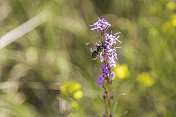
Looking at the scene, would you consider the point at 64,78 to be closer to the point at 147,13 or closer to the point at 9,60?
the point at 9,60

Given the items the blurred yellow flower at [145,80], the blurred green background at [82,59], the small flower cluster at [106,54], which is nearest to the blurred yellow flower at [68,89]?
the blurred green background at [82,59]

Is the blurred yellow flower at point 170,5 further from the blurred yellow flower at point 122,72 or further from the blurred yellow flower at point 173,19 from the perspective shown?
the blurred yellow flower at point 122,72

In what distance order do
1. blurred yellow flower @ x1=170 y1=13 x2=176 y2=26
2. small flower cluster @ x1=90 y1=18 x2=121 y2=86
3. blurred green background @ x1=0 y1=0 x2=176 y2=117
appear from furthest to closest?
blurred yellow flower @ x1=170 y1=13 x2=176 y2=26 < blurred green background @ x1=0 y1=0 x2=176 y2=117 < small flower cluster @ x1=90 y1=18 x2=121 y2=86

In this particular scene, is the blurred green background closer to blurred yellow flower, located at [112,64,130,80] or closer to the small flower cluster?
blurred yellow flower, located at [112,64,130,80]

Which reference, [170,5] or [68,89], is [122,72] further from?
[170,5]

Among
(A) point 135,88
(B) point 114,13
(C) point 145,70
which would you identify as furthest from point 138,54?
(B) point 114,13

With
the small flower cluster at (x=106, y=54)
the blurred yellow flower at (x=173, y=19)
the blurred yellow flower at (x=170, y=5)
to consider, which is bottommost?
the small flower cluster at (x=106, y=54)

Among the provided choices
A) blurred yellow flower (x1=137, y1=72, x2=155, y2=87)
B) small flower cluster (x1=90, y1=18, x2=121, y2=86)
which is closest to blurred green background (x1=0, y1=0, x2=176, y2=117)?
blurred yellow flower (x1=137, y1=72, x2=155, y2=87)

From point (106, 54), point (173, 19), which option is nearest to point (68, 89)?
point (106, 54)

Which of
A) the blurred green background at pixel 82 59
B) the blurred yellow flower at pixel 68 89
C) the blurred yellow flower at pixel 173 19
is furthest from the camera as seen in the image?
the blurred yellow flower at pixel 173 19
